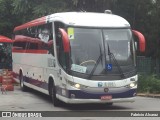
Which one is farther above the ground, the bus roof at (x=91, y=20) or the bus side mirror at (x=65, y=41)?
the bus roof at (x=91, y=20)

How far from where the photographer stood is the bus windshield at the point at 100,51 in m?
14.4

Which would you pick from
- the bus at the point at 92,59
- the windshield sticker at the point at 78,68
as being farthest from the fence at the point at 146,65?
the windshield sticker at the point at 78,68

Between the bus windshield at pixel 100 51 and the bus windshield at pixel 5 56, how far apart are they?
15.0 m

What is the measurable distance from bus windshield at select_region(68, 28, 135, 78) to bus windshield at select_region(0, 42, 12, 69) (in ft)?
49.3

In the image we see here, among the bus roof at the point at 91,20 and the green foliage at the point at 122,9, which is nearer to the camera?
the bus roof at the point at 91,20

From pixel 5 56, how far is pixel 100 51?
17.1 metres

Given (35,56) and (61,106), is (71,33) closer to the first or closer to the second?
(61,106)

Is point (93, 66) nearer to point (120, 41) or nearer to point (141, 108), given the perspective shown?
point (120, 41)

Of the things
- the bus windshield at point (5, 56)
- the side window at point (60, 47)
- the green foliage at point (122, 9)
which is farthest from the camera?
the bus windshield at point (5, 56)

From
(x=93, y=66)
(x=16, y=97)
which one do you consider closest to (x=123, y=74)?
(x=93, y=66)

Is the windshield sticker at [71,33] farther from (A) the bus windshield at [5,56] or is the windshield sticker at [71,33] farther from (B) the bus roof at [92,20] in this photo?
(A) the bus windshield at [5,56]

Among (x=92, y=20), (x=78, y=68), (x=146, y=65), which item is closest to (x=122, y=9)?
(x=146, y=65)

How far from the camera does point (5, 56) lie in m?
30.6

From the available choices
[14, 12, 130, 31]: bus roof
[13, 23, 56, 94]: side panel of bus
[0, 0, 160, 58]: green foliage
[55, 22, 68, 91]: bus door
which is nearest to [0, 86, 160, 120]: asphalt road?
[13, 23, 56, 94]: side panel of bus
